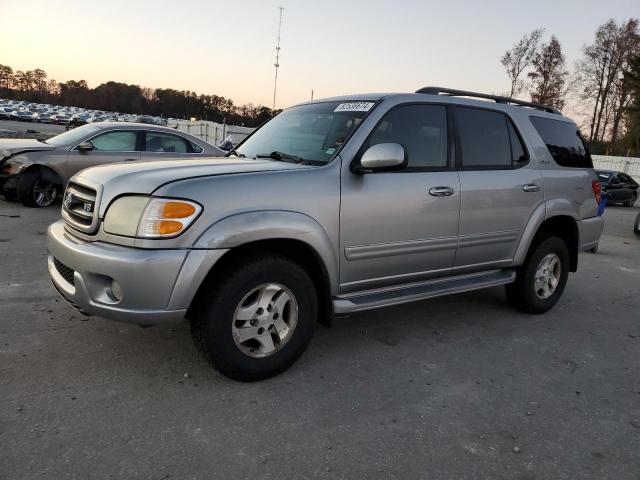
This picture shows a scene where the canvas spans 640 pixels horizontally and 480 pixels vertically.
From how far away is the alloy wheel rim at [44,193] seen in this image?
8.84m

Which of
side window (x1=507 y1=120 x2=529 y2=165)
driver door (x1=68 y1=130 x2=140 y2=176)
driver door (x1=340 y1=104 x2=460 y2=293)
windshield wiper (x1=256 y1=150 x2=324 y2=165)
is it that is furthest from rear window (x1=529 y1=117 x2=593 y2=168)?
driver door (x1=68 y1=130 x2=140 y2=176)

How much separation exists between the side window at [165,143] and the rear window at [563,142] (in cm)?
631

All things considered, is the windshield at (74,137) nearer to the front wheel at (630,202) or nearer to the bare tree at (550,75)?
the front wheel at (630,202)

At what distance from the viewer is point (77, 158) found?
8.77m

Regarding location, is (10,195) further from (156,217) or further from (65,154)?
(156,217)

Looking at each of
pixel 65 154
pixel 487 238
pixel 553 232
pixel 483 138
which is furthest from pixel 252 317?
pixel 65 154

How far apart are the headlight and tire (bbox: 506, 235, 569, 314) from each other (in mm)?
3315

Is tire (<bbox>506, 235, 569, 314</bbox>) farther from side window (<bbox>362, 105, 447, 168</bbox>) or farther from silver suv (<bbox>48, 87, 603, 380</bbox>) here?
side window (<bbox>362, 105, 447, 168</bbox>)

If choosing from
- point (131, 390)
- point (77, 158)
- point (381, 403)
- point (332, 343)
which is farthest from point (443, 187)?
point (77, 158)

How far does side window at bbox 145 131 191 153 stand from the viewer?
916 cm

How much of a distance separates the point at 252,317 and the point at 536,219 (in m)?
2.91

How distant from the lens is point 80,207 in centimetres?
328

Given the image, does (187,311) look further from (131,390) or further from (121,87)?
(121,87)

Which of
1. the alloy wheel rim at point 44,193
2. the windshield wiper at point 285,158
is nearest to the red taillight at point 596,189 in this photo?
the windshield wiper at point 285,158
